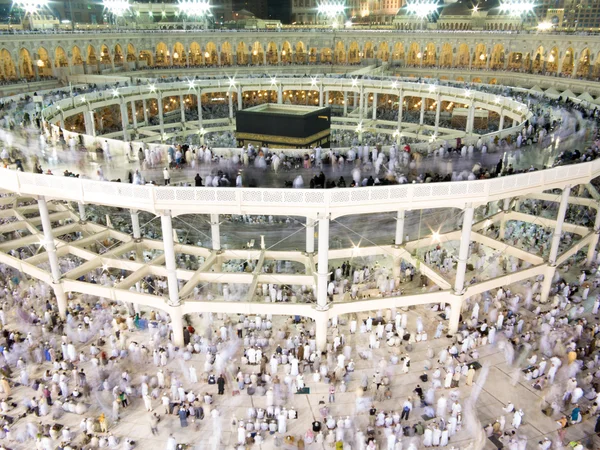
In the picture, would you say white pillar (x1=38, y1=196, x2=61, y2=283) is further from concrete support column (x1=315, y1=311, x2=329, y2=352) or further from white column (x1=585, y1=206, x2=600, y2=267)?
white column (x1=585, y1=206, x2=600, y2=267)

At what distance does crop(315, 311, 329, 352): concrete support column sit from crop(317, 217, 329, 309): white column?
371 mm

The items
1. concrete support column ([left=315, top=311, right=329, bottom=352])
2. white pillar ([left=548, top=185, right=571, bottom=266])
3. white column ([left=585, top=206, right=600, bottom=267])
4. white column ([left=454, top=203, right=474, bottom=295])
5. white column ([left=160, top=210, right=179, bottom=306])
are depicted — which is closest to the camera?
white column ([left=160, top=210, right=179, bottom=306])

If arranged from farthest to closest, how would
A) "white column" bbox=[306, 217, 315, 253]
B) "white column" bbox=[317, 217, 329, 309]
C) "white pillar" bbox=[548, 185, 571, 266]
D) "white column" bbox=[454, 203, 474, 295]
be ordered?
"white column" bbox=[306, 217, 315, 253], "white pillar" bbox=[548, 185, 571, 266], "white column" bbox=[454, 203, 474, 295], "white column" bbox=[317, 217, 329, 309]

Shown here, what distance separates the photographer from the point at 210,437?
16547mm

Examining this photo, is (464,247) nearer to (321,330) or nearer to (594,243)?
(321,330)

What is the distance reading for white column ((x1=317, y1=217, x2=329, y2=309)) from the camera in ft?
61.5

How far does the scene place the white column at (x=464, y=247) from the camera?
774 inches

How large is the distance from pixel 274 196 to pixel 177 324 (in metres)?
6.75

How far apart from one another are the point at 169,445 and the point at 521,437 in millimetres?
10720

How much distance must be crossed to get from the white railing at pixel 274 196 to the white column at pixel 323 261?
576 millimetres

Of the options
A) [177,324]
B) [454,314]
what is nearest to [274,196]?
[177,324]

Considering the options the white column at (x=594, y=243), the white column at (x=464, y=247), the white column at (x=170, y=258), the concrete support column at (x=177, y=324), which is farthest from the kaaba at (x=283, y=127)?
the concrete support column at (x=177, y=324)

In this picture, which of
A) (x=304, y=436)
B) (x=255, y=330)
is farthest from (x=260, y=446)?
(x=255, y=330)

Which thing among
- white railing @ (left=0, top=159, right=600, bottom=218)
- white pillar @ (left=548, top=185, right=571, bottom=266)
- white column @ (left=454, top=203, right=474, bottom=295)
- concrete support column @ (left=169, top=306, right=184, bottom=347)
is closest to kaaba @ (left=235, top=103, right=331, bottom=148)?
white column @ (left=454, top=203, right=474, bottom=295)
